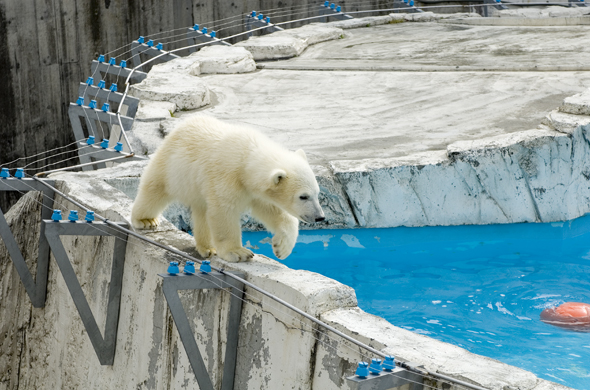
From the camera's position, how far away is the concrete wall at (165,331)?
2.92 meters

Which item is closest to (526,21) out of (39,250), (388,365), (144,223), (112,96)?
(112,96)

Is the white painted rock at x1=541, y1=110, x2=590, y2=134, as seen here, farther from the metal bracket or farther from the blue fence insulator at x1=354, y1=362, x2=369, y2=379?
the blue fence insulator at x1=354, y1=362, x2=369, y2=379

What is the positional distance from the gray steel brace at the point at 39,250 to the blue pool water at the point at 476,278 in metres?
1.71

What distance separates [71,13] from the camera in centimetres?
1039

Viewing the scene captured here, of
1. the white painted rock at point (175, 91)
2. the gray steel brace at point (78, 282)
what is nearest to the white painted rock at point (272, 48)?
the white painted rock at point (175, 91)

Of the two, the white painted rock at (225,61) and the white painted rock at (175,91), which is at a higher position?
the white painted rock at (225,61)

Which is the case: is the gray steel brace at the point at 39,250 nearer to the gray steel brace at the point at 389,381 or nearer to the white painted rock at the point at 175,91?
the gray steel brace at the point at 389,381

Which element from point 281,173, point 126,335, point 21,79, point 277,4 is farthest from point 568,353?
point 277,4

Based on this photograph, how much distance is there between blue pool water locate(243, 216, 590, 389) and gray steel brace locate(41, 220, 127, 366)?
1.87m

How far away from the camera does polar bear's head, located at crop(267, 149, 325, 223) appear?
3.45m

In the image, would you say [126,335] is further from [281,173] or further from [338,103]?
[338,103]

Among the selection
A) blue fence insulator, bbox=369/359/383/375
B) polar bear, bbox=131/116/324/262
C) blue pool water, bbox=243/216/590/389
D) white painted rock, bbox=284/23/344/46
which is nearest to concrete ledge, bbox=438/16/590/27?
white painted rock, bbox=284/23/344/46

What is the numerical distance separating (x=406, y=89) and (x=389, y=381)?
6537 mm

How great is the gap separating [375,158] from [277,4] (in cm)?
801
